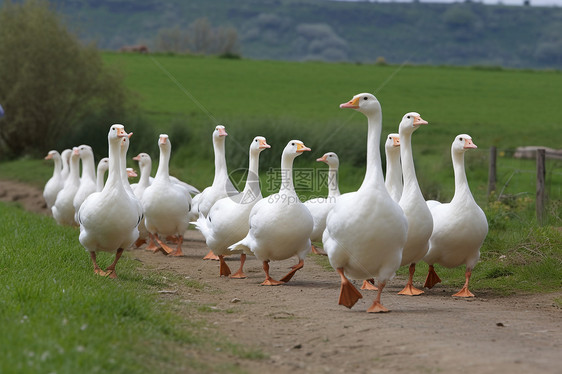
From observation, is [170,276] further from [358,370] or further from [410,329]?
[358,370]

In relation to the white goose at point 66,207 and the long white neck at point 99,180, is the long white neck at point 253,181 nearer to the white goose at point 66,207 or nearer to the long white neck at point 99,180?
the long white neck at point 99,180

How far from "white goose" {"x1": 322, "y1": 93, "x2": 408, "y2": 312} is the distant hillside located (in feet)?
274

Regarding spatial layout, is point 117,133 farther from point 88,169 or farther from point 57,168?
point 57,168

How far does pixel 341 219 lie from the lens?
28.6 ft

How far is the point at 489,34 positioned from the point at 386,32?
1519 cm

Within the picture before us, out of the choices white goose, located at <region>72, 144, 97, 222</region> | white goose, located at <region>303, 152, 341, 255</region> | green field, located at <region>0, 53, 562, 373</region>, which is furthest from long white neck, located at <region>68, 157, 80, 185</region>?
white goose, located at <region>303, 152, 341, 255</region>

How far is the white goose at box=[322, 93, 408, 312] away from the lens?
28.0 ft

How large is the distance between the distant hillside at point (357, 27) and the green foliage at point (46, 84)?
193ft

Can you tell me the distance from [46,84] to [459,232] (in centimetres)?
2860

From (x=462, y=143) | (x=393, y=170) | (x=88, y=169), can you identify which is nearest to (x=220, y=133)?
(x=88, y=169)

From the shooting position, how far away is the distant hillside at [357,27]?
105875mm

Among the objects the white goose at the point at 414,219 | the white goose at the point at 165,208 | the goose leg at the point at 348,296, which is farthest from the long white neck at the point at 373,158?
the white goose at the point at 165,208

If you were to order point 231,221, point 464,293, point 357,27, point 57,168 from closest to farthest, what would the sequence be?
point 464,293 < point 231,221 < point 57,168 < point 357,27

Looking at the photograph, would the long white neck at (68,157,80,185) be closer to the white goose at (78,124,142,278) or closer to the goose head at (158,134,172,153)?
the goose head at (158,134,172,153)
